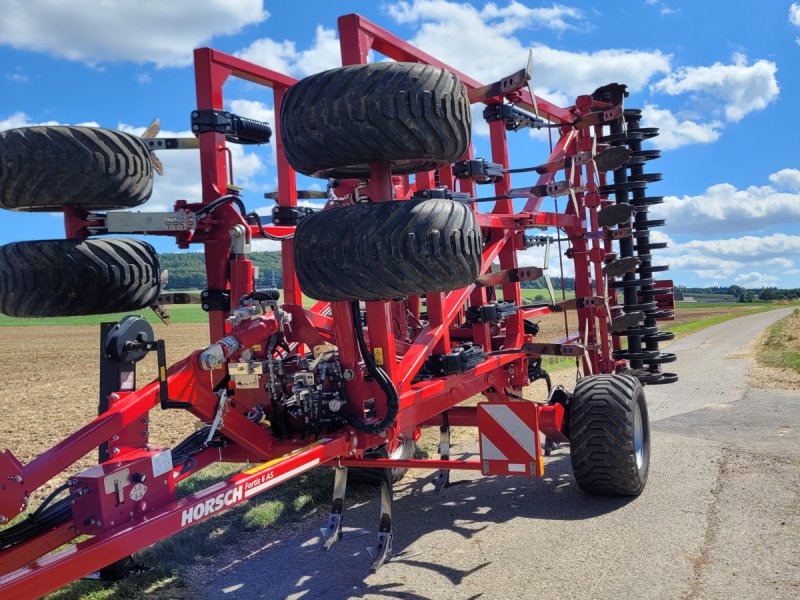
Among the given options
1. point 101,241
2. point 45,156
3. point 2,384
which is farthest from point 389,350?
point 2,384

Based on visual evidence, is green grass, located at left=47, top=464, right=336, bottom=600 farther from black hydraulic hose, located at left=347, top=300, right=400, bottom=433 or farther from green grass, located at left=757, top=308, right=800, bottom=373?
green grass, located at left=757, top=308, right=800, bottom=373

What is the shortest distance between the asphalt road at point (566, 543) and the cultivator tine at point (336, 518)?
238mm

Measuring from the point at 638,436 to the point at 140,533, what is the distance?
4404 mm

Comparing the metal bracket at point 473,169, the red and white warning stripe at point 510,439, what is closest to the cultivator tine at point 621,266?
the metal bracket at point 473,169

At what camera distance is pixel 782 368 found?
15.3 metres

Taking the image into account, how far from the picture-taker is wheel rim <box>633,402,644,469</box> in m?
5.85

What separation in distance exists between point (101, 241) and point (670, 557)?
394 cm

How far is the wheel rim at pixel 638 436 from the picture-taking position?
19.2 feet

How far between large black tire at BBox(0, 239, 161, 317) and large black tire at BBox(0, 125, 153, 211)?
0.81 ft

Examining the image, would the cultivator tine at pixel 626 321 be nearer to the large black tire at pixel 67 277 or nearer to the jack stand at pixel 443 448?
the jack stand at pixel 443 448

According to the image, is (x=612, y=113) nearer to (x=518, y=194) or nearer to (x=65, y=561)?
(x=518, y=194)

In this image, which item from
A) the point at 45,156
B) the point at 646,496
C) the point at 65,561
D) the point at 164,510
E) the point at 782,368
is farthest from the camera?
the point at 782,368

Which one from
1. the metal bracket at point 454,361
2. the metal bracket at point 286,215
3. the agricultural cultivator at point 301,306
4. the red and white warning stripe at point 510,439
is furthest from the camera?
the metal bracket at point 286,215

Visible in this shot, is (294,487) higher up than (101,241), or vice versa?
(101,241)
